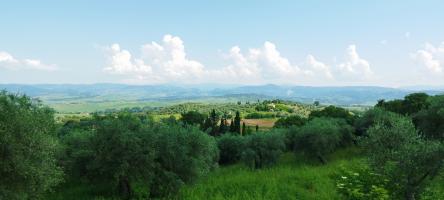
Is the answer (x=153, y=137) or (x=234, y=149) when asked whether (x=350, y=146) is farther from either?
(x=153, y=137)

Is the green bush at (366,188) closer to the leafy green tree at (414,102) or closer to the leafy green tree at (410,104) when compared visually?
the leafy green tree at (414,102)

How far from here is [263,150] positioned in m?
73.7

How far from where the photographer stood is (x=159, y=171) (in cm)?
3809

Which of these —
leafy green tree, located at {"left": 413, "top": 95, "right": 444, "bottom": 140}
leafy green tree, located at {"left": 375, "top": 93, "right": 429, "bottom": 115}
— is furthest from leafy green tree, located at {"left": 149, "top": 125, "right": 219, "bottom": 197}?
leafy green tree, located at {"left": 375, "top": 93, "right": 429, "bottom": 115}

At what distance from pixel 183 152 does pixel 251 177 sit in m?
9.66

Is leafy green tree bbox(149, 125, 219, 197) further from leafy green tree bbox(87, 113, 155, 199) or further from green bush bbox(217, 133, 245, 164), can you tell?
green bush bbox(217, 133, 245, 164)

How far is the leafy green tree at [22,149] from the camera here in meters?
24.8

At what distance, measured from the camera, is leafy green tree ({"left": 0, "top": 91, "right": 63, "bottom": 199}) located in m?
24.8

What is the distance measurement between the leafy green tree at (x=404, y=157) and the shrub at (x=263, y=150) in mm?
48186

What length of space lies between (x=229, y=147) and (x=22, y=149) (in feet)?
207

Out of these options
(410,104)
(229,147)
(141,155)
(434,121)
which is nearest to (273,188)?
(141,155)

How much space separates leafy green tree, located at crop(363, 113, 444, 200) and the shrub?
4819 centimetres

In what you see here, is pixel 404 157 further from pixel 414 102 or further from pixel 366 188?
pixel 414 102

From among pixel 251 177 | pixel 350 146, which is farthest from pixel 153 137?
pixel 350 146
